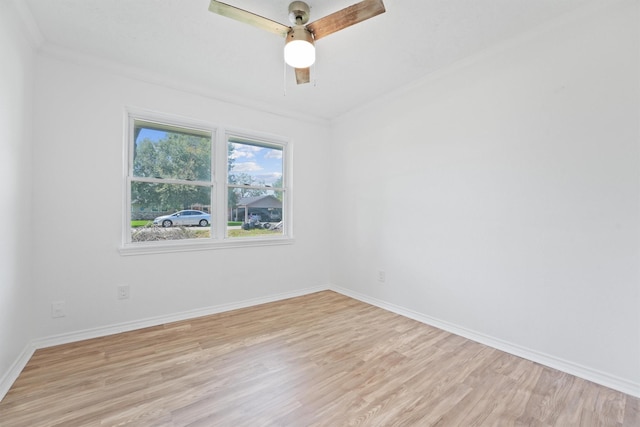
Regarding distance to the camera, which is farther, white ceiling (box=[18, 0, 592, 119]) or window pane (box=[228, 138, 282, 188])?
window pane (box=[228, 138, 282, 188])

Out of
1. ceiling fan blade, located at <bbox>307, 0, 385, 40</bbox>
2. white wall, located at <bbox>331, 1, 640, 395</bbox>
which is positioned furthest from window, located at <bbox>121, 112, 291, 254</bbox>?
ceiling fan blade, located at <bbox>307, 0, 385, 40</bbox>

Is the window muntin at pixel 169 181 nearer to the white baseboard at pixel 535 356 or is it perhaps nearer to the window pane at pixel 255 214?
the window pane at pixel 255 214

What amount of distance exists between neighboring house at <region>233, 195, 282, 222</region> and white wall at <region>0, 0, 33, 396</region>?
1.85m

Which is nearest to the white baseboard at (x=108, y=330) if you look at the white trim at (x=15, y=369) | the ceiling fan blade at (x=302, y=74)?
the white trim at (x=15, y=369)

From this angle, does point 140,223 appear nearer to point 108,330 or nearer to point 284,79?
point 108,330

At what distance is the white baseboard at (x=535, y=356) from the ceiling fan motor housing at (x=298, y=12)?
2.96m

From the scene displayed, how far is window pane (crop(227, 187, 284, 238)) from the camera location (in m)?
3.56

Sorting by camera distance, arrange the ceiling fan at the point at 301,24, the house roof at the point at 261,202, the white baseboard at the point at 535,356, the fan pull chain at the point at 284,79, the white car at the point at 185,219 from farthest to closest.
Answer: the house roof at the point at 261,202 → the white car at the point at 185,219 → the fan pull chain at the point at 284,79 → the white baseboard at the point at 535,356 → the ceiling fan at the point at 301,24

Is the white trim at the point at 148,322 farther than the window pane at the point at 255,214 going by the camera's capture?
No

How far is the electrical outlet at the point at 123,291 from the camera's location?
9.02ft

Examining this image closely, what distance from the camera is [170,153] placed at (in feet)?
10.2

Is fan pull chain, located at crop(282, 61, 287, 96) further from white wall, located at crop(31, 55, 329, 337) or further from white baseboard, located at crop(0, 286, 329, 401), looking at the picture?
white baseboard, located at crop(0, 286, 329, 401)

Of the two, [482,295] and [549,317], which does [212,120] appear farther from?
[549,317]

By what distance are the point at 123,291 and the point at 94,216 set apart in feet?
2.52
